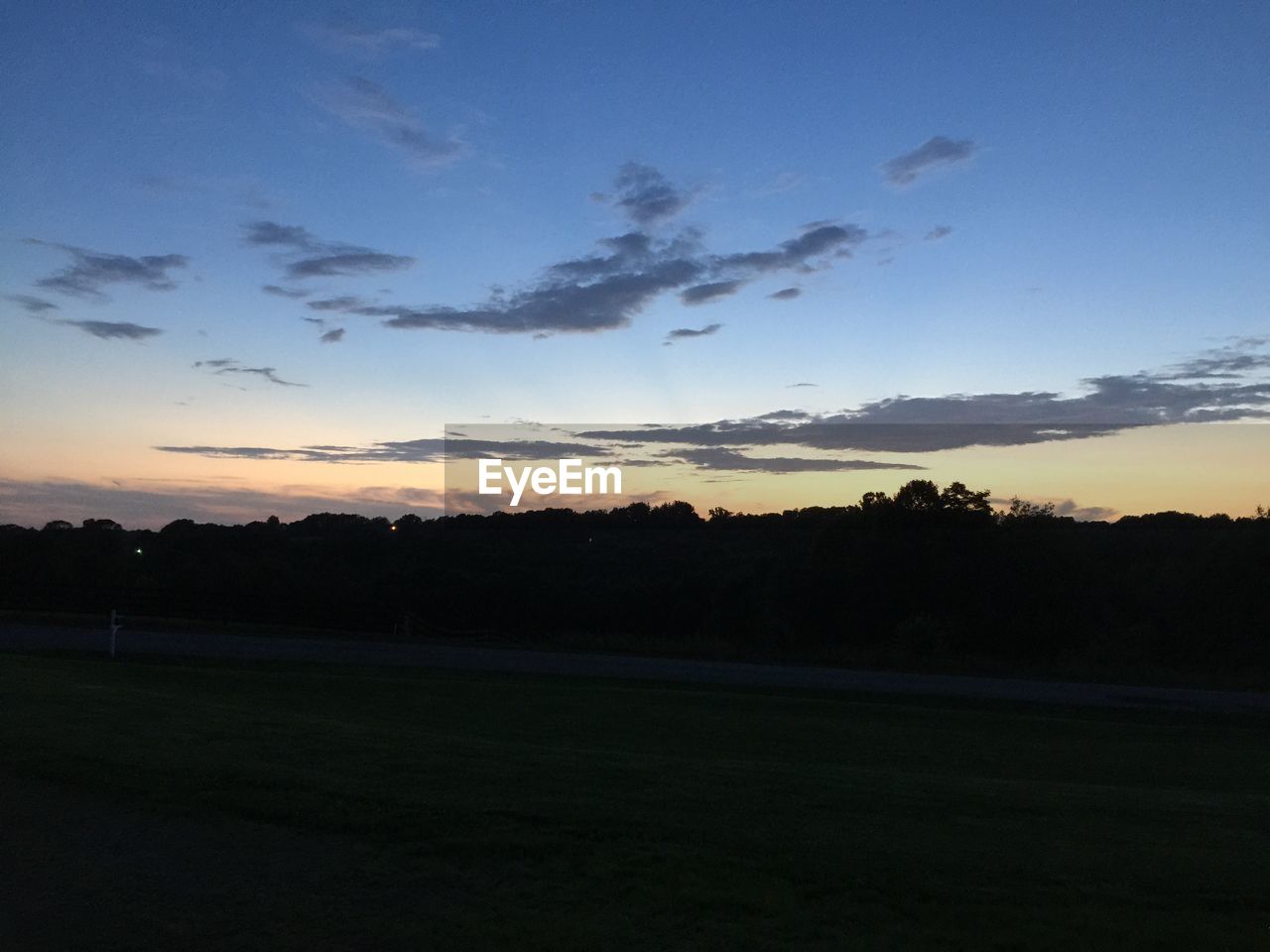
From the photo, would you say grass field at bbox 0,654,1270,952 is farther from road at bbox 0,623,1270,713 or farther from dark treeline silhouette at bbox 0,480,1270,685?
dark treeline silhouette at bbox 0,480,1270,685

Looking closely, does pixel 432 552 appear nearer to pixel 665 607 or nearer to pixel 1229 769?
pixel 665 607

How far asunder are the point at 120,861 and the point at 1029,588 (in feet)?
131

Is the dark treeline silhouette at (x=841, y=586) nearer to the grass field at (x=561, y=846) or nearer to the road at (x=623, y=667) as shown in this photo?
the road at (x=623, y=667)

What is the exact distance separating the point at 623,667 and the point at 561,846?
18971mm

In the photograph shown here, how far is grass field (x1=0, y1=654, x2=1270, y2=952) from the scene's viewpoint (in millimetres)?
5059

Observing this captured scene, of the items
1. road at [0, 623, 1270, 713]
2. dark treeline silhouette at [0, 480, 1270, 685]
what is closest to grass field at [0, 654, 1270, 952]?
road at [0, 623, 1270, 713]

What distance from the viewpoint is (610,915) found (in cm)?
518

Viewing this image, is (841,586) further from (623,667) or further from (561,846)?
(561,846)

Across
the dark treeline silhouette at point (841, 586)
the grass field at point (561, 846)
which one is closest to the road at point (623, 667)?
the dark treeline silhouette at point (841, 586)

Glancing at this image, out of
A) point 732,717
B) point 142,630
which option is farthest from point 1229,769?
point 142,630

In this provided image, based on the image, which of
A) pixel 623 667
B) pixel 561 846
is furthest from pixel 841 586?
pixel 561 846

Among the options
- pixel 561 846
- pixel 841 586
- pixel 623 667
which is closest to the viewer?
pixel 561 846

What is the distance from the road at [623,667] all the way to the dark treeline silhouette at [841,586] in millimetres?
4765

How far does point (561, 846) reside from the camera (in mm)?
6270
